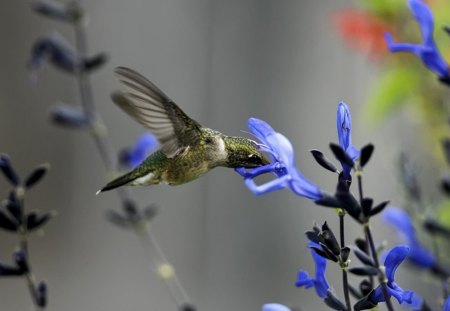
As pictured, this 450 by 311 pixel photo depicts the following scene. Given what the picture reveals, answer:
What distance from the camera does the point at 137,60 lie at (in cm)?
522

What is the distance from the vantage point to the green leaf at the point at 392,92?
2.00 metres

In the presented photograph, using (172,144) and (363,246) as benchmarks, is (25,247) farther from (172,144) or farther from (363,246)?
(363,246)

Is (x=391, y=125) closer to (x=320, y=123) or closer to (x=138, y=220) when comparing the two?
(x=320, y=123)

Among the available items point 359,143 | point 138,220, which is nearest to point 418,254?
point 138,220

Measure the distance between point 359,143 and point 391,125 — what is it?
0.82 ft

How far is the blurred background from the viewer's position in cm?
496

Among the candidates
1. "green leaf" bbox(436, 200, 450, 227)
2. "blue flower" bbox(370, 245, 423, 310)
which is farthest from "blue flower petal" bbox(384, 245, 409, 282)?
"green leaf" bbox(436, 200, 450, 227)

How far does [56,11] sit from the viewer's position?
1816 mm

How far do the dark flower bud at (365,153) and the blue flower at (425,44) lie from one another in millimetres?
311

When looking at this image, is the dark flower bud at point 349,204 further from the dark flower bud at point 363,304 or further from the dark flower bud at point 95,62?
the dark flower bud at point 95,62

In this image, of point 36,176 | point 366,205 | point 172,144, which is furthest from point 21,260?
point 366,205

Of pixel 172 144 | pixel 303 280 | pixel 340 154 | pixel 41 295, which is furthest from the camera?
pixel 172 144

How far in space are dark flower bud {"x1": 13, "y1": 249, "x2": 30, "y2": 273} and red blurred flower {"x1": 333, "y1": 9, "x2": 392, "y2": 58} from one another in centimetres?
137

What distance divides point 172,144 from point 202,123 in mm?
3881
